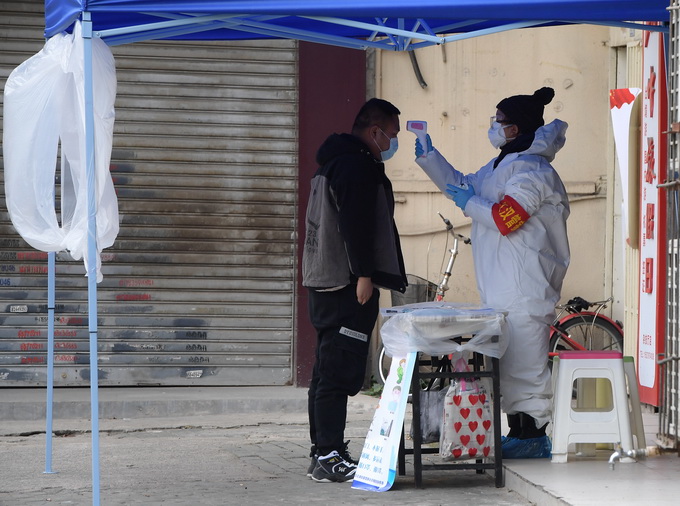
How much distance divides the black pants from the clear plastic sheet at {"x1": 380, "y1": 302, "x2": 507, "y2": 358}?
0.21 meters

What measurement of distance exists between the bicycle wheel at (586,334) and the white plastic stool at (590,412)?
375cm

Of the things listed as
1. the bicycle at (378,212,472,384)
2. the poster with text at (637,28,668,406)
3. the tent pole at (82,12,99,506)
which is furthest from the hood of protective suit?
the bicycle at (378,212,472,384)

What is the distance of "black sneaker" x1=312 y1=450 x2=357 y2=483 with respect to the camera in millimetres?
5934

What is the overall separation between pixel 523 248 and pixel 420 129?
92cm

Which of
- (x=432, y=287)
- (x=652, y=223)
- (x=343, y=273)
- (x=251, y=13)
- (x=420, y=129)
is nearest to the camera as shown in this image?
(x=251, y=13)

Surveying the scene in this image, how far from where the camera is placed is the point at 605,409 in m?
6.16

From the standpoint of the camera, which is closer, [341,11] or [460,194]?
[341,11]

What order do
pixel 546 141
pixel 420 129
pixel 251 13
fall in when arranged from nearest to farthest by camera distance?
1. pixel 251 13
2. pixel 546 141
3. pixel 420 129

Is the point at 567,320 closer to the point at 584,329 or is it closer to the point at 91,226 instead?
the point at 584,329

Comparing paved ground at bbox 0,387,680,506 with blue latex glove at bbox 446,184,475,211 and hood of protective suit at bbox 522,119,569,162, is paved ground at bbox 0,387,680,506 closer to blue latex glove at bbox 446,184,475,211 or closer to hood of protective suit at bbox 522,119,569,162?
blue latex glove at bbox 446,184,475,211

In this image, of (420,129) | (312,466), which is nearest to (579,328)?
(420,129)

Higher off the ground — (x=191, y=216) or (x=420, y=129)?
(x=420, y=129)

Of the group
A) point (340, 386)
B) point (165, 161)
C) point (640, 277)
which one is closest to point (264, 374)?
point (165, 161)

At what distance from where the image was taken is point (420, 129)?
6.38 meters
